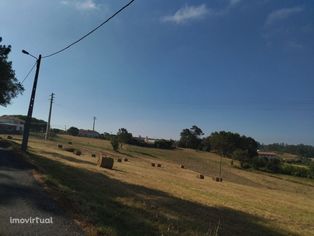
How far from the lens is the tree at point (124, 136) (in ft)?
325

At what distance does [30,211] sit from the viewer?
31.9ft

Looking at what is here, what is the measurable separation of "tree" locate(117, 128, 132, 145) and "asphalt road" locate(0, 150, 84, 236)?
83.4 meters

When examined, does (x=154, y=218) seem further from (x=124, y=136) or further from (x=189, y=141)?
(x=189, y=141)

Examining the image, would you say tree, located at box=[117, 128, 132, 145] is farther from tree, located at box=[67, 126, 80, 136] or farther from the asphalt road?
the asphalt road

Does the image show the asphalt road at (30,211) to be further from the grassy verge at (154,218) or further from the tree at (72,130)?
the tree at (72,130)

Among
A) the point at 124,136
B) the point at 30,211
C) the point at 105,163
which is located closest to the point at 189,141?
the point at 124,136

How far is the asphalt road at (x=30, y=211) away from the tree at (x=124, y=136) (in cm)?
8340

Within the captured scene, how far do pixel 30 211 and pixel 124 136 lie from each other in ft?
301

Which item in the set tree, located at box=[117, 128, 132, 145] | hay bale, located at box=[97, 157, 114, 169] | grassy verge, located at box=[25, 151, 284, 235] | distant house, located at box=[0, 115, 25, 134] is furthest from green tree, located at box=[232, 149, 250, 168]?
grassy verge, located at box=[25, 151, 284, 235]

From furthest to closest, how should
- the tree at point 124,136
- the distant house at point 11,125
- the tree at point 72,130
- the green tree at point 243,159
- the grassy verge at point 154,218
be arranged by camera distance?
the tree at point 72,130 → the distant house at point 11,125 → the tree at point 124,136 → the green tree at point 243,159 → the grassy verge at point 154,218

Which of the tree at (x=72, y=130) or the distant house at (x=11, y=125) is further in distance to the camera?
the tree at (x=72, y=130)

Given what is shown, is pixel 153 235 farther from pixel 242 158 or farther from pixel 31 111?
pixel 242 158

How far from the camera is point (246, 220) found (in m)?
15.6

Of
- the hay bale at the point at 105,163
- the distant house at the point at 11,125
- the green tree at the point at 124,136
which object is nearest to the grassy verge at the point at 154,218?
the hay bale at the point at 105,163
